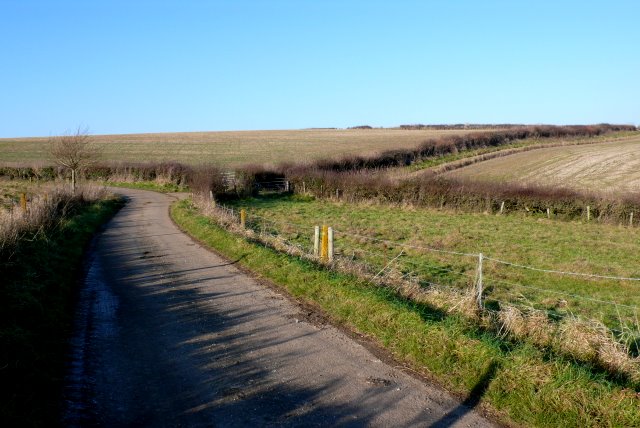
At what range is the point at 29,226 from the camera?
14.2 metres

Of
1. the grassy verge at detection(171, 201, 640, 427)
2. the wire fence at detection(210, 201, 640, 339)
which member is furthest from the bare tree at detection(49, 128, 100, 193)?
the grassy verge at detection(171, 201, 640, 427)

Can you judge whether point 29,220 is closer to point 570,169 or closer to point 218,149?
point 570,169

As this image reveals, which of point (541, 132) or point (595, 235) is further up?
point (541, 132)

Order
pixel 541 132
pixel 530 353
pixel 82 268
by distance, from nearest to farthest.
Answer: pixel 530 353 → pixel 82 268 → pixel 541 132

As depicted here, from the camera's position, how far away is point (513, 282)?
14.5m

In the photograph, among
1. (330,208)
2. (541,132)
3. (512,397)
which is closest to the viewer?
(512,397)

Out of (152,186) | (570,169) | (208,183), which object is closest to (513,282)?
(208,183)

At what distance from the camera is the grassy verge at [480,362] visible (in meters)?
5.68

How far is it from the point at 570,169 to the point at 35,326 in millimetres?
51276

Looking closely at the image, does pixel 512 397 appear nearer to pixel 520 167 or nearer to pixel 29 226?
pixel 29 226

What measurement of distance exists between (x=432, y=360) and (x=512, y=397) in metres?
1.23

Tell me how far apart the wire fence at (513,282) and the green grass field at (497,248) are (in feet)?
0.08

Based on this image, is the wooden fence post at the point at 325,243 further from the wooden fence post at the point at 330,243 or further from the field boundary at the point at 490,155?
the field boundary at the point at 490,155

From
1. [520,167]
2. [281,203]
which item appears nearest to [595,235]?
[281,203]
